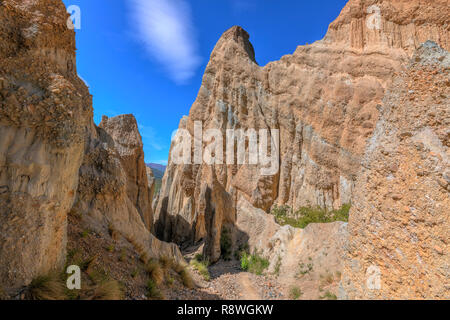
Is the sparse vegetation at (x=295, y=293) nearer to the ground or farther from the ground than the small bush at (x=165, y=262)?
nearer to the ground

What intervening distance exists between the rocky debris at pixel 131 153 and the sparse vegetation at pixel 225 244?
16.7ft

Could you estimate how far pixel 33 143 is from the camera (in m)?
3.65

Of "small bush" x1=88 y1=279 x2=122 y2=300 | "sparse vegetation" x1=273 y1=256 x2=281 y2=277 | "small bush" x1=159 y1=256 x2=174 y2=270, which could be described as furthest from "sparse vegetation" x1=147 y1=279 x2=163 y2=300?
"sparse vegetation" x1=273 y1=256 x2=281 y2=277

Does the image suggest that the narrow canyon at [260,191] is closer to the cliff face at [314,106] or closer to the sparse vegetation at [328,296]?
the sparse vegetation at [328,296]

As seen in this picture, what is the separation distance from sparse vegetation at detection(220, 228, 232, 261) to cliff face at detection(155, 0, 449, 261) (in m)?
1.82

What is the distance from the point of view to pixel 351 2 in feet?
75.9

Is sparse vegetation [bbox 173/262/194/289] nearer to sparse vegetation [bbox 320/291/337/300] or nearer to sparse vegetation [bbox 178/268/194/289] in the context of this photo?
sparse vegetation [bbox 178/268/194/289]

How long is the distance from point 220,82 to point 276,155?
1076cm

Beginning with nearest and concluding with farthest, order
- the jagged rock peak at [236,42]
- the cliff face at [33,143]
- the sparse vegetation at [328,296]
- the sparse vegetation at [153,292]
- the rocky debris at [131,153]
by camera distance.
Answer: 1. the cliff face at [33,143]
2. the sparse vegetation at [153,292]
3. the sparse vegetation at [328,296]
4. the rocky debris at [131,153]
5. the jagged rock peak at [236,42]

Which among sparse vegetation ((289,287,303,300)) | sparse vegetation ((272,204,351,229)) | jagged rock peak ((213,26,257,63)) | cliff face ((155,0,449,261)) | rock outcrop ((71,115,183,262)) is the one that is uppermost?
jagged rock peak ((213,26,257,63))

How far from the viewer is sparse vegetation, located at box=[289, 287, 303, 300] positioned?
8.19 m

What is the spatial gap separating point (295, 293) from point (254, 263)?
14.4ft

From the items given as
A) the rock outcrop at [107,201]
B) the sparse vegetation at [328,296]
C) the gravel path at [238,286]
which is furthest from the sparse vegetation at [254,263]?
the sparse vegetation at [328,296]

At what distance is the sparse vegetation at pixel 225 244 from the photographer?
47.1 feet
